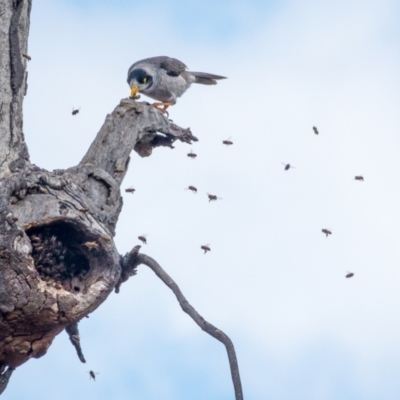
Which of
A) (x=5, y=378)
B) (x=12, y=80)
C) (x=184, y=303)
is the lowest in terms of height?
(x=5, y=378)

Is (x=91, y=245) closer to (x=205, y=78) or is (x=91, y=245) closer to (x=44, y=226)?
(x=44, y=226)

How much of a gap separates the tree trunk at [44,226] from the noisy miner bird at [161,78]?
16.0ft

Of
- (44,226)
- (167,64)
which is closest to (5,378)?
(44,226)

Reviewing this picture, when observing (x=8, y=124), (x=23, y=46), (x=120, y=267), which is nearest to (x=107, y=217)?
(x=120, y=267)

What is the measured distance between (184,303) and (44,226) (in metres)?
1.03

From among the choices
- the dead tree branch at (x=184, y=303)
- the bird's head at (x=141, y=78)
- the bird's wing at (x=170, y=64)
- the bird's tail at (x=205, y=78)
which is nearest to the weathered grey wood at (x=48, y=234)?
the dead tree branch at (x=184, y=303)

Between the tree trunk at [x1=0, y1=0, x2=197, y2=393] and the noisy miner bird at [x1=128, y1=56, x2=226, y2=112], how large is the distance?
4.89 m

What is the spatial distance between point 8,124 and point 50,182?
484 millimetres

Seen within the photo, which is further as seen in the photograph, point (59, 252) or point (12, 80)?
point (12, 80)

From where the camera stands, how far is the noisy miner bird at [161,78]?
11453 mm

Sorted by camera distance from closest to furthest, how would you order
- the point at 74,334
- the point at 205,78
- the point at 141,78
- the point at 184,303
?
1. the point at 184,303
2. the point at 74,334
3. the point at 141,78
4. the point at 205,78

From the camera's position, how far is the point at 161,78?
37.8 ft

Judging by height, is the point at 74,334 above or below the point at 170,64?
below

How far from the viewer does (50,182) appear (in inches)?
233
